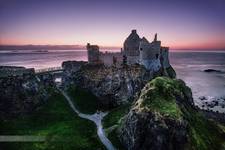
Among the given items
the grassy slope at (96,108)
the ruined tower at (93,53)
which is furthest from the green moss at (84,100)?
the ruined tower at (93,53)

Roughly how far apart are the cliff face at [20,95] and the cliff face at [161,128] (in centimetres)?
2913

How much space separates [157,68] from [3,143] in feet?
184

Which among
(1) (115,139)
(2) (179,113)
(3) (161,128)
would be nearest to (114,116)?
(1) (115,139)

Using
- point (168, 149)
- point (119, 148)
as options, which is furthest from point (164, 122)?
point (119, 148)

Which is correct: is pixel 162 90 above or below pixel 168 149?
above

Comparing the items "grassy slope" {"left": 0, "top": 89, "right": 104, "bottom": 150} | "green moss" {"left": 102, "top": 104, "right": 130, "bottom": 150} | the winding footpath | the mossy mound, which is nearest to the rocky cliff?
"grassy slope" {"left": 0, "top": 89, "right": 104, "bottom": 150}

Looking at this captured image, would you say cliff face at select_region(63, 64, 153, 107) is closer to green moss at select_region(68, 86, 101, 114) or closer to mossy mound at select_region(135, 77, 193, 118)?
green moss at select_region(68, 86, 101, 114)

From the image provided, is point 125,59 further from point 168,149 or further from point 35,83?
point 168,149

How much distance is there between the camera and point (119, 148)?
175 feet

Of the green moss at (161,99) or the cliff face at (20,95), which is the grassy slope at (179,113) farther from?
the cliff face at (20,95)

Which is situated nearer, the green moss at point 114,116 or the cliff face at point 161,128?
the cliff face at point 161,128

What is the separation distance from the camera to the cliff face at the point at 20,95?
68.4m

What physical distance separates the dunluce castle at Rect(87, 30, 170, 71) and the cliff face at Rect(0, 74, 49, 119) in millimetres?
22986

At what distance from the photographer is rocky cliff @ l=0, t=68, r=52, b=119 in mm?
68438
